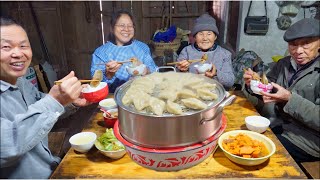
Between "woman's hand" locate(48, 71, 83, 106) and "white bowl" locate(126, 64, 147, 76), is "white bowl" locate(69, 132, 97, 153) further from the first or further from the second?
"white bowl" locate(126, 64, 147, 76)

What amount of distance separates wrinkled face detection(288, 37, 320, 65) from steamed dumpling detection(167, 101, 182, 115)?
4.29ft

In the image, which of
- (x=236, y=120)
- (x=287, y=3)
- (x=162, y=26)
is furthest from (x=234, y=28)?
(x=236, y=120)

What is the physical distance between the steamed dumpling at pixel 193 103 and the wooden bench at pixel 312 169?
3.61 ft

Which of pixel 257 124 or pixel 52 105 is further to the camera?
pixel 257 124

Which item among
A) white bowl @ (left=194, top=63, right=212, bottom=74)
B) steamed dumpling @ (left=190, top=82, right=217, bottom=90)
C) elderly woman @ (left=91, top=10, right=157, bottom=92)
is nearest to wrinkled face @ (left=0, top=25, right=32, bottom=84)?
steamed dumpling @ (left=190, top=82, right=217, bottom=90)

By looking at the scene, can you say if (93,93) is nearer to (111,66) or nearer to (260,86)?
(111,66)

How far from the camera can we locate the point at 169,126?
133 cm

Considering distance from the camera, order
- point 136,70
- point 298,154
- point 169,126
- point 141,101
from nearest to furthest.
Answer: point 169,126
point 141,101
point 298,154
point 136,70

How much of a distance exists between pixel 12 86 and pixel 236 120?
168 cm

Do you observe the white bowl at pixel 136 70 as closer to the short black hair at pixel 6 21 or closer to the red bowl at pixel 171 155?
the red bowl at pixel 171 155

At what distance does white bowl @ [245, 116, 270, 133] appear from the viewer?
6.29ft

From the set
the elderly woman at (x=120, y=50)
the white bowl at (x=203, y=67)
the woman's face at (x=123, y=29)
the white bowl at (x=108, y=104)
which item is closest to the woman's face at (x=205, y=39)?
the white bowl at (x=203, y=67)

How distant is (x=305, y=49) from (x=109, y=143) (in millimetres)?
1698

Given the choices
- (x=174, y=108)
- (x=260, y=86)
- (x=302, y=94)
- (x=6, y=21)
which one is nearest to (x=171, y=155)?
(x=174, y=108)
